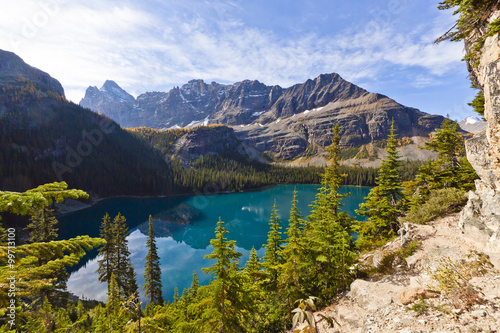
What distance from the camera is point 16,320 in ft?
13.1

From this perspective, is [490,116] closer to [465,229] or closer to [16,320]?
[465,229]

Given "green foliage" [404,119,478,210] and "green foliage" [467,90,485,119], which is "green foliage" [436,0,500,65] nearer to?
"green foliage" [467,90,485,119]

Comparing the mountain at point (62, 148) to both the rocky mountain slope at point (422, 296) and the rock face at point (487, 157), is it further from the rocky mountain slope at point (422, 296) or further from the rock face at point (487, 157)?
the rock face at point (487, 157)

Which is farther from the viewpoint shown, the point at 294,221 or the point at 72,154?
Answer: the point at 72,154

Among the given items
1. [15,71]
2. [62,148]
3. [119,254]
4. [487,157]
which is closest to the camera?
[487,157]

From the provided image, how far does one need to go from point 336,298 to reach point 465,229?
320 inches

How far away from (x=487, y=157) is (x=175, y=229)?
70.7 m

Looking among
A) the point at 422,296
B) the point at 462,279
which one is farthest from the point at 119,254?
the point at 462,279

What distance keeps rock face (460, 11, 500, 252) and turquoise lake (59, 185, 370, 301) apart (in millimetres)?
15255

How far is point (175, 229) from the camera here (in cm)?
6831

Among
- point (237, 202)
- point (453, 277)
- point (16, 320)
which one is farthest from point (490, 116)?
point (237, 202)

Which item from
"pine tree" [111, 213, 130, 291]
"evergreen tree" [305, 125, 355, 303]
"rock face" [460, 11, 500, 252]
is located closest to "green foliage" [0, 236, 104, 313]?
"evergreen tree" [305, 125, 355, 303]

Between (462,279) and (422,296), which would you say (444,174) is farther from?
(422,296)

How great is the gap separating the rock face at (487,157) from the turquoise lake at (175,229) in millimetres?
15255
